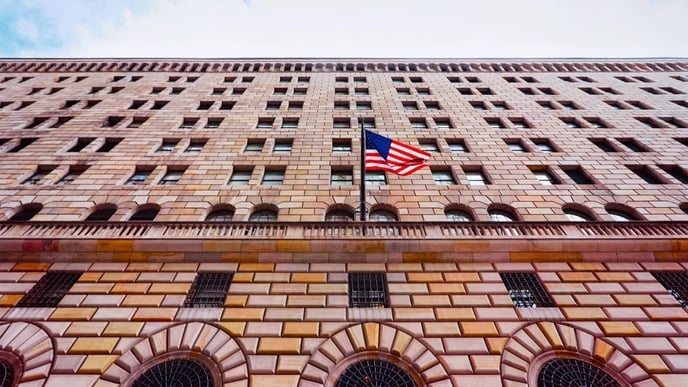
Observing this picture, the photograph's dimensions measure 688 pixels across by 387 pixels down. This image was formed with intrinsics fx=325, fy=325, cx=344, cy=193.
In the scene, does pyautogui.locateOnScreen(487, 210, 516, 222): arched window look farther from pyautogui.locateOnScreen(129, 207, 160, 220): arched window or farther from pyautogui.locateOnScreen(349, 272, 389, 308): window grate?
pyautogui.locateOnScreen(129, 207, 160, 220): arched window

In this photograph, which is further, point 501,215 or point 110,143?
point 110,143

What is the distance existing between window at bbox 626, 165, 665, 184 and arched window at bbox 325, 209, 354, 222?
49.1 feet

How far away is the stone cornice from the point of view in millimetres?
30875

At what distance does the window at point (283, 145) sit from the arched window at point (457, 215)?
9538 millimetres

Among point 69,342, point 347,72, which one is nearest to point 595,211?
point 69,342

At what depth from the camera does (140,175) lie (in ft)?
55.8

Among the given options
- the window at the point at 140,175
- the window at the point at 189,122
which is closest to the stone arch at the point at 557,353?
the window at the point at 140,175

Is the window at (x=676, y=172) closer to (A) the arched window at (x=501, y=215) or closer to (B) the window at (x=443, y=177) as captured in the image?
(A) the arched window at (x=501, y=215)

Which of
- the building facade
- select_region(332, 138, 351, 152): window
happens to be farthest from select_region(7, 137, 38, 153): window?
select_region(332, 138, 351, 152): window

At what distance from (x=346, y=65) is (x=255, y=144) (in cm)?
1623

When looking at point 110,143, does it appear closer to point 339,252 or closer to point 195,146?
point 195,146

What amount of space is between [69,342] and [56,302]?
218cm

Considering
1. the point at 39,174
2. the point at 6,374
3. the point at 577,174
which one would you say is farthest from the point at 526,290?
the point at 39,174

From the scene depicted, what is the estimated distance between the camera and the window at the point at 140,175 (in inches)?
645
